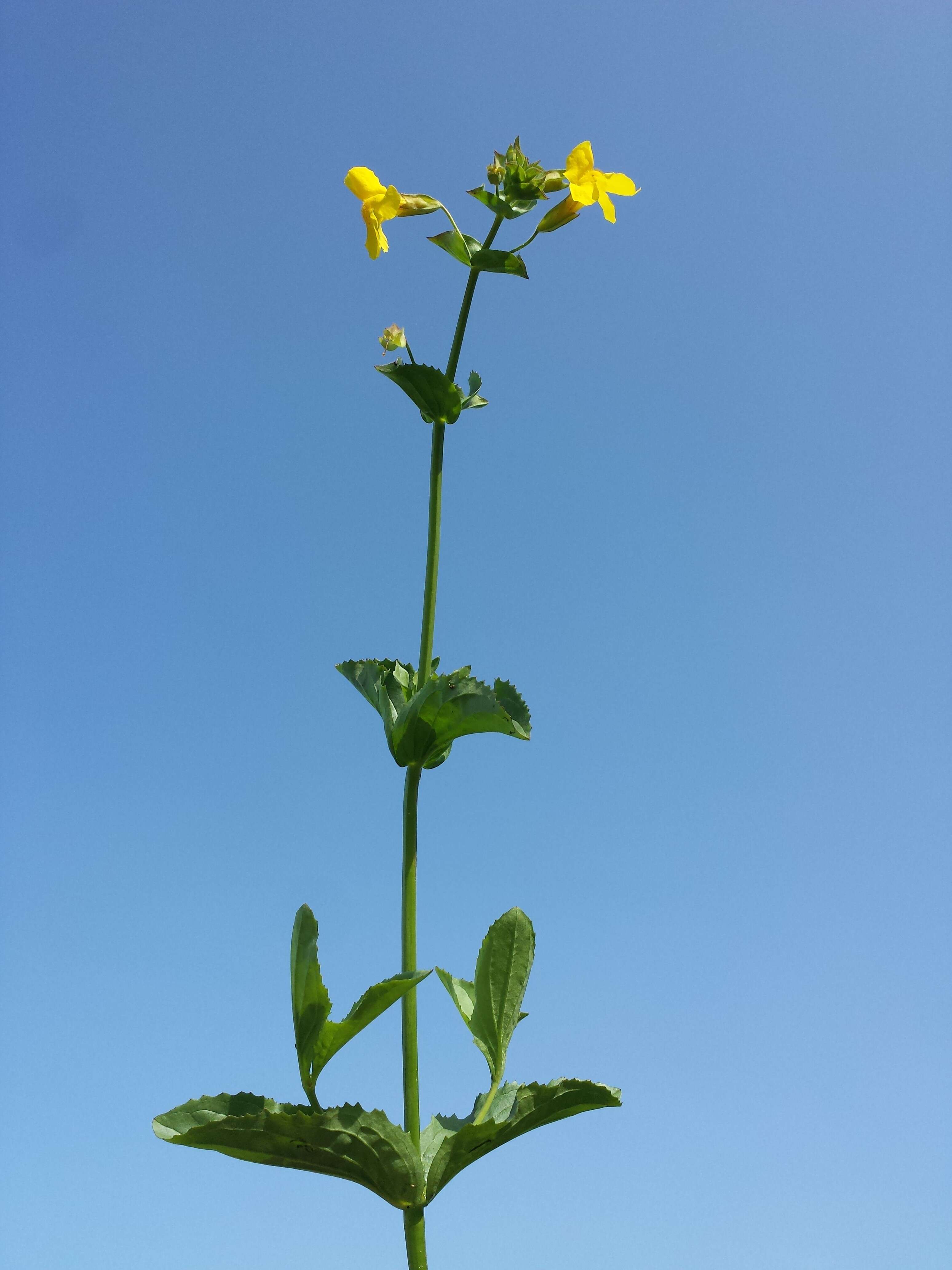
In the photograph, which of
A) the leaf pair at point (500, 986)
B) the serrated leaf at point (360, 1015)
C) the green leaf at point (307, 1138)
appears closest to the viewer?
the green leaf at point (307, 1138)

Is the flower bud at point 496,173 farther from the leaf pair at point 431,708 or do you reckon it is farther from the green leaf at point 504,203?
the leaf pair at point 431,708

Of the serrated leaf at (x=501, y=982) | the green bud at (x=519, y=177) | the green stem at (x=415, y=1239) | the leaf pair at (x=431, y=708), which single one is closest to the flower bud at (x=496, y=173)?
the green bud at (x=519, y=177)

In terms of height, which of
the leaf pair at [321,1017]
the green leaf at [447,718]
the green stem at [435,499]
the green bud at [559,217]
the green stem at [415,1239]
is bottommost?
the green stem at [415,1239]

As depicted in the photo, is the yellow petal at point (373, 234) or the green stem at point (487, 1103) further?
the yellow petal at point (373, 234)

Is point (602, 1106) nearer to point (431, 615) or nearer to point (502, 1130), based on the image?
point (502, 1130)

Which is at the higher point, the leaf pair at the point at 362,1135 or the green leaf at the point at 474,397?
the green leaf at the point at 474,397

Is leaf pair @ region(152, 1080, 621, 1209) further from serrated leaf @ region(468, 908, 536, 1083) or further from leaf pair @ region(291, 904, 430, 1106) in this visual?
serrated leaf @ region(468, 908, 536, 1083)

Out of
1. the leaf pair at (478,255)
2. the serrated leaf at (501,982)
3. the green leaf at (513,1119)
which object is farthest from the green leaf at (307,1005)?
the leaf pair at (478,255)

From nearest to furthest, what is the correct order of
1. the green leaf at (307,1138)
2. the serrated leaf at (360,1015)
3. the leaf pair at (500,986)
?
1. the green leaf at (307,1138)
2. the serrated leaf at (360,1015)
3. the leaf pair at (500,986)
